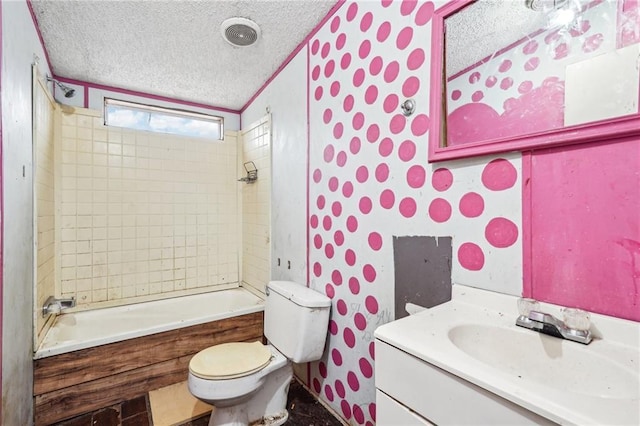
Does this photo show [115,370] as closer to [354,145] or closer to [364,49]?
[354,145]

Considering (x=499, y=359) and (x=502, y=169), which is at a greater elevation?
(x=502, y=169)

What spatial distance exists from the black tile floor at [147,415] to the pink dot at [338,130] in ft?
5.32

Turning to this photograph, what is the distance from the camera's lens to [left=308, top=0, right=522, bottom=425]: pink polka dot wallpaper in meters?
0.97

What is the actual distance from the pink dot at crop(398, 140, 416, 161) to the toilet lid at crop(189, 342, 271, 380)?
4.10 ft

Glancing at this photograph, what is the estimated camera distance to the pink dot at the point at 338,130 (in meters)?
1.58

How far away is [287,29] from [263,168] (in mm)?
1096

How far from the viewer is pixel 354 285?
4.90 ft

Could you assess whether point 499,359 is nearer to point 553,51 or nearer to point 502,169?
point 502,169

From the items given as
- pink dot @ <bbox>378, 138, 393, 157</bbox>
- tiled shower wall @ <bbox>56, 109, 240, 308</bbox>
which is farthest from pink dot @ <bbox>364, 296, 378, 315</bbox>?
tiled shower wall @ <bbox>56, 109, 240, 308</bbox>

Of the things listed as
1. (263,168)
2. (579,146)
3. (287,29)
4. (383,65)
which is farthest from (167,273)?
(579,146)

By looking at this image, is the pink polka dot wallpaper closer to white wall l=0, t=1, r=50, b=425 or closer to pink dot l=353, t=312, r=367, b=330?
pink dot l=353, t=312, r=367, b=330

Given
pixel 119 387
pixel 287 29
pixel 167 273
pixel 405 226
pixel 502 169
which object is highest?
pixel 287 29

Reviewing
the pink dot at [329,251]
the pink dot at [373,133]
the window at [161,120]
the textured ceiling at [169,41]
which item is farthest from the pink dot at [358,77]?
the window at [161,120]

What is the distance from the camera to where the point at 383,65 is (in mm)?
1323
